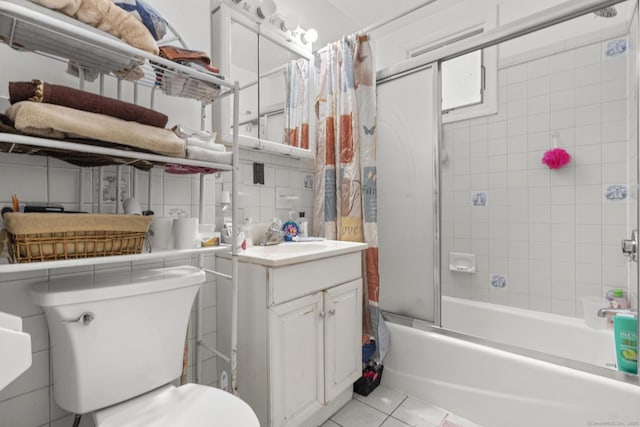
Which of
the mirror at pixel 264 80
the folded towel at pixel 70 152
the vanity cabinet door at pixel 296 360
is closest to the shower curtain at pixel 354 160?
the mirror at pixel 264 80

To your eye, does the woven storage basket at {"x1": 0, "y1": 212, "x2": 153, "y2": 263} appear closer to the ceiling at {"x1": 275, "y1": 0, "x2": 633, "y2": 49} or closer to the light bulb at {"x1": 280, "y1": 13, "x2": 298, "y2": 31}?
the light bulb at {"x1": 280, "y1": 13, "x2": 298, "y2": 31}

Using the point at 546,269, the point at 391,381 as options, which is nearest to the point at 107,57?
the point at 391,381

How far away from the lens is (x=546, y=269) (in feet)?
7.16

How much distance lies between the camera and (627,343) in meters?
1.29

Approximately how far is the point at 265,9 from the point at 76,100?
4.09 feet

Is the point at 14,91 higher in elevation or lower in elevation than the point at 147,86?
lower

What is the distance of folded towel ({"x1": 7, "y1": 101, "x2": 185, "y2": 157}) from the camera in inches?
26.6

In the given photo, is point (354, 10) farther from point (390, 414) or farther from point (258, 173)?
point (390, 414)

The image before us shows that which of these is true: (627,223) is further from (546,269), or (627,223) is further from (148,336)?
(148,336)

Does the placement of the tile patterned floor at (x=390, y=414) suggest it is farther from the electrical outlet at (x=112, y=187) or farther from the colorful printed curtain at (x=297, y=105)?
the colorful printed curtain at (x=297, y=105)

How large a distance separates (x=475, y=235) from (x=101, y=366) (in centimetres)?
249

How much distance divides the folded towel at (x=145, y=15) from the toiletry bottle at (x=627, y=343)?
222cm

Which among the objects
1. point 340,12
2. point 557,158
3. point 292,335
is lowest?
point 292,335

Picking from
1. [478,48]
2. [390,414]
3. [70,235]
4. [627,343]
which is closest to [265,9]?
[478,48]
